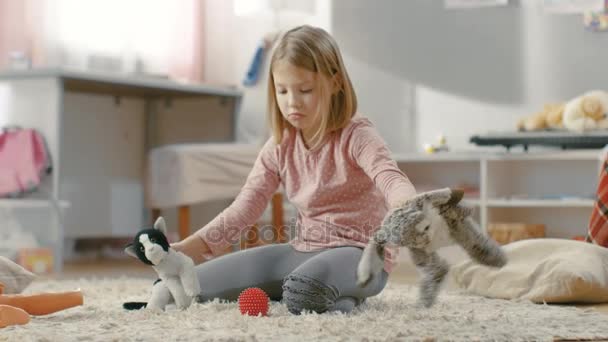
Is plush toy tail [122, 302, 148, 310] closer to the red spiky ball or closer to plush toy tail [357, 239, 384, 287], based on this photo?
the red spiky ball

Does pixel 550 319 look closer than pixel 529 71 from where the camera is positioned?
Yes

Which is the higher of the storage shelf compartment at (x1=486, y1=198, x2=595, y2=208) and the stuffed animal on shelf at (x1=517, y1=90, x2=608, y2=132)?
the stuffed animal on shelf at (x1=517, y1=90, x2=608, y2=132)

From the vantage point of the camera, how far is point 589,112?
3.15 m

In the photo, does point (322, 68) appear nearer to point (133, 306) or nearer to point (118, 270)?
point (133, 306)

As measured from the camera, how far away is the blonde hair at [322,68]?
169 centimetres

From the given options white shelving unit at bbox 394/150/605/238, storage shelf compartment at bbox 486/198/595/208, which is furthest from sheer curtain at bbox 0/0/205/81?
storage shelf compartment at bbox 486/198/595/208

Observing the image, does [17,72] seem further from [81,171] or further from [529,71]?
[529,71]

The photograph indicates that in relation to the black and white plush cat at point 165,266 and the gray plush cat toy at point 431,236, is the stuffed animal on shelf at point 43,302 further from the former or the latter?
the gray plush cat toy at point 431,236

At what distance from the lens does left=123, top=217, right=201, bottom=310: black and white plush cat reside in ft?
5.14

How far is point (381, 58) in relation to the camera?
385cm

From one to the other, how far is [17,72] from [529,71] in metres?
1.93

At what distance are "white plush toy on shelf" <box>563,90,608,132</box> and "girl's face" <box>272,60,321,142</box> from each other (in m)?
1.72

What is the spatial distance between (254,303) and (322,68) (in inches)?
17.8

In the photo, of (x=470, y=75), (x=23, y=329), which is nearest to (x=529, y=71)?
(x=470, y=75)
